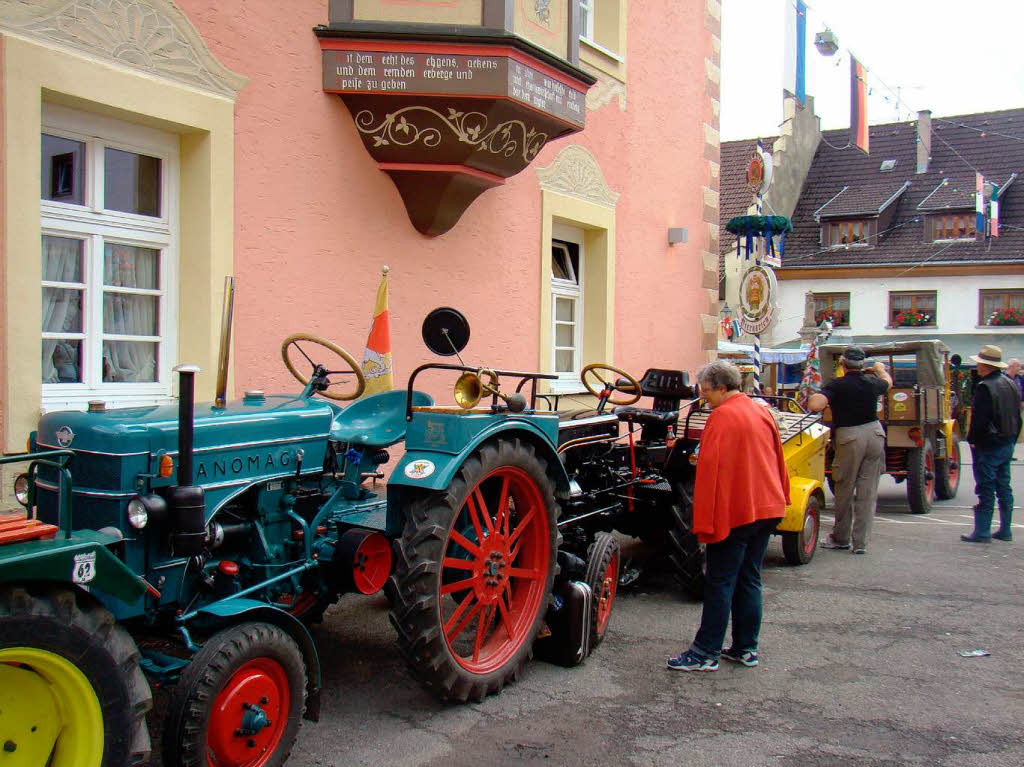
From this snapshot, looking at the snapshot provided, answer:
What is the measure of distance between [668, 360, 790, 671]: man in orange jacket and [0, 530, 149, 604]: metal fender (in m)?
2.72

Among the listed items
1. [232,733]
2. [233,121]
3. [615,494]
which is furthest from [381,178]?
[232,733]

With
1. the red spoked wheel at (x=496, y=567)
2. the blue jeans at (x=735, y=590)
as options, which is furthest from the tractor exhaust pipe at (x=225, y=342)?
the blue jeans at (x=735, y=590)

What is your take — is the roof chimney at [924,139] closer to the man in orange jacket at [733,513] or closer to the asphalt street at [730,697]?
the asphalt street at [730,697]

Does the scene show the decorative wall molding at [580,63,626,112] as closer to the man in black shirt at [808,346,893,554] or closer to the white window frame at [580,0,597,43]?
the white window frame at [580,0,597,43]

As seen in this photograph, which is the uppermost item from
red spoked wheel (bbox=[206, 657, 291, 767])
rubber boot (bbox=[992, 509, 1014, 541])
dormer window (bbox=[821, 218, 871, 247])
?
dormer window (bbox=[821, 218, 871, 247])

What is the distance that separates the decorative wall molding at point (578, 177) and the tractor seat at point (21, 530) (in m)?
6.31

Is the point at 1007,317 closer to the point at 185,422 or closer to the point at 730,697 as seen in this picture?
the point at 730,697

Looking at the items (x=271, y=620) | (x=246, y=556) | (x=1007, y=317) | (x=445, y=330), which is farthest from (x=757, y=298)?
(x=1007, y=317)

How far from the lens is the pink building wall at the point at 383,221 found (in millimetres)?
5969

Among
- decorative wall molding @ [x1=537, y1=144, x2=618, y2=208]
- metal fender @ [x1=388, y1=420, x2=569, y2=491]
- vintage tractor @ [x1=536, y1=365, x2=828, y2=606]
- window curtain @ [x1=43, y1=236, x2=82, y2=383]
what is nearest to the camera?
metal fender @ [x1=388, y1=420, x2=569, y2=491]

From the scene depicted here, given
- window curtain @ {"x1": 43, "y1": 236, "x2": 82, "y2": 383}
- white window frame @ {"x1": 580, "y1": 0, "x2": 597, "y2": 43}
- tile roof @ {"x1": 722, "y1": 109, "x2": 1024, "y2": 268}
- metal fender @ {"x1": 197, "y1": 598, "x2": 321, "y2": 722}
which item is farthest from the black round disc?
tile roof @ {"x1": 722, "y1": 109, "x2": 1024, "y2": 268}

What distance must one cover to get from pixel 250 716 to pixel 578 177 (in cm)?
674

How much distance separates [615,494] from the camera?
19.1 ft

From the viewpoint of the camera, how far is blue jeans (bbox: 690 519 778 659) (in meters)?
4.61
